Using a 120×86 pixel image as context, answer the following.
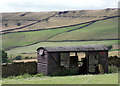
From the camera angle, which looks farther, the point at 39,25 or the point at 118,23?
the point at 39,25

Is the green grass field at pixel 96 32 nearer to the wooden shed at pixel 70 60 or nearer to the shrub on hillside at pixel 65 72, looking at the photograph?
the wooden shed at pixel 70 60

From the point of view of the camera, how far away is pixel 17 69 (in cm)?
3672

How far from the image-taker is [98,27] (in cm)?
14912

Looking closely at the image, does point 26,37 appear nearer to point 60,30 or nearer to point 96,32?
point 60,30

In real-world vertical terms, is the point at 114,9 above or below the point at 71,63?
above

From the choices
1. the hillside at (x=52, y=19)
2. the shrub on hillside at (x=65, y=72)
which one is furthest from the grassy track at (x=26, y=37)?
the shrub on hillside at (x=65, y=72)

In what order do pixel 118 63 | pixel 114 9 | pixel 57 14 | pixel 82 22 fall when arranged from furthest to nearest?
pixel 57 14 → pixel 114 9 → pixel 82 22 → pixel 118 63

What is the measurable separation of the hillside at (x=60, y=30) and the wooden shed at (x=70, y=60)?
7301 centimetres

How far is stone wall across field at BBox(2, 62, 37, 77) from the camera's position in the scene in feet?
119

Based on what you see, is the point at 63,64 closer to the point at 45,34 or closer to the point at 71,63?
the point at 71,63

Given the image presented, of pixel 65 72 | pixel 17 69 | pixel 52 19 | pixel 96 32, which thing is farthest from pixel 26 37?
pixel 65 72

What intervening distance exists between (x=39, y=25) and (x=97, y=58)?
139m

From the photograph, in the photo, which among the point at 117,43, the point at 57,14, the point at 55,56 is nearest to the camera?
the point at 55,56

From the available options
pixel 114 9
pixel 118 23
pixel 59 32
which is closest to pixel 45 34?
pixel 59 32
